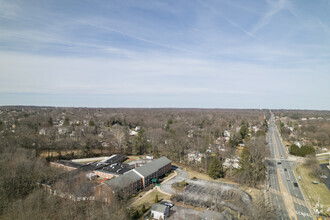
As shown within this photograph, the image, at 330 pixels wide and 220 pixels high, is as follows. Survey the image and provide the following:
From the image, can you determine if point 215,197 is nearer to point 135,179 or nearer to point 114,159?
point 135,179

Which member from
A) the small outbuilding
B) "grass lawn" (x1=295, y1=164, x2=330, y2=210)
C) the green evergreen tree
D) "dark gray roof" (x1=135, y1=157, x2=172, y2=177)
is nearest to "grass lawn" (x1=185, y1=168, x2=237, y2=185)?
the green evergreen tree

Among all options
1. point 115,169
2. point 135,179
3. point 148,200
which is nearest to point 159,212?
point 148,200

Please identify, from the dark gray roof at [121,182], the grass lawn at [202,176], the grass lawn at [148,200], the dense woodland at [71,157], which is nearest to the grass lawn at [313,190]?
the dense woodland at [71,157]

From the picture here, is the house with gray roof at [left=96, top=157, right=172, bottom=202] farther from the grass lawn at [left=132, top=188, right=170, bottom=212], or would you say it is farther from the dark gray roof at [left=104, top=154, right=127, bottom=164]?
the dark gray roof at [left=104, top=154, right=127, bottom=164]

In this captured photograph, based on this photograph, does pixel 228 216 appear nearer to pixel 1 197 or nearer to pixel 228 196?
pixel 228 196

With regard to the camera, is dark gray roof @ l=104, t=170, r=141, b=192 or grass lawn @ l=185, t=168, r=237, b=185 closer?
dark gray roof @ l=104, t=170, r=141, b=192
